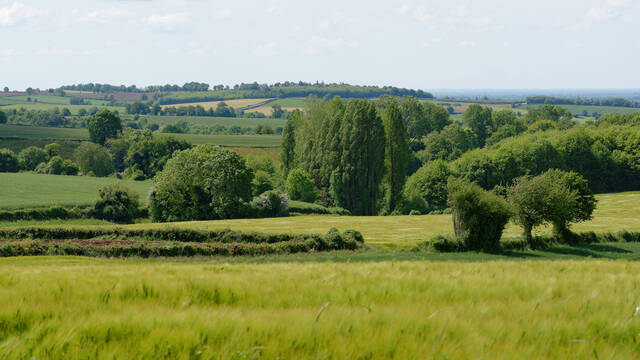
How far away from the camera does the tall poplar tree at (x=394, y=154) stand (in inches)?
3415

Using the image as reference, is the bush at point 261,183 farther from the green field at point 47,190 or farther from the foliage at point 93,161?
the foliage at point 93,161

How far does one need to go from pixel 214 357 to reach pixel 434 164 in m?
94.1

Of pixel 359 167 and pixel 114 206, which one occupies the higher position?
pixel 359 167

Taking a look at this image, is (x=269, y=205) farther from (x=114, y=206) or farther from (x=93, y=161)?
(x=93, y=161)

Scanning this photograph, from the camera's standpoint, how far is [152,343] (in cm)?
379

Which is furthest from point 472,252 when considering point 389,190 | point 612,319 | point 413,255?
point 389,190

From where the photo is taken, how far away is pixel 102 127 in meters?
135

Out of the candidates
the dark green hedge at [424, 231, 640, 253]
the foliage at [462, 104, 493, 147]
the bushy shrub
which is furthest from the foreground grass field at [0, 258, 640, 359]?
the foliage at [462, 104, 493, 147]

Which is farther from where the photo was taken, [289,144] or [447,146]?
[447,146]

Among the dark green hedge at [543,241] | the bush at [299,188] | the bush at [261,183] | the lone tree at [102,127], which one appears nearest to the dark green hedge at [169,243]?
the dark green hedge at [543,241]

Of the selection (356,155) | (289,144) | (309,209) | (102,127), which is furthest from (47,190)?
(102,127)

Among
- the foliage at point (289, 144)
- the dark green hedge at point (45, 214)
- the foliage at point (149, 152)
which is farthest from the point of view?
the foliage at point (149, 152)

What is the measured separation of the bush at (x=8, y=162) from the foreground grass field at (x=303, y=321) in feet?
395

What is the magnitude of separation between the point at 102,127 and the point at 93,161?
73.1ft
